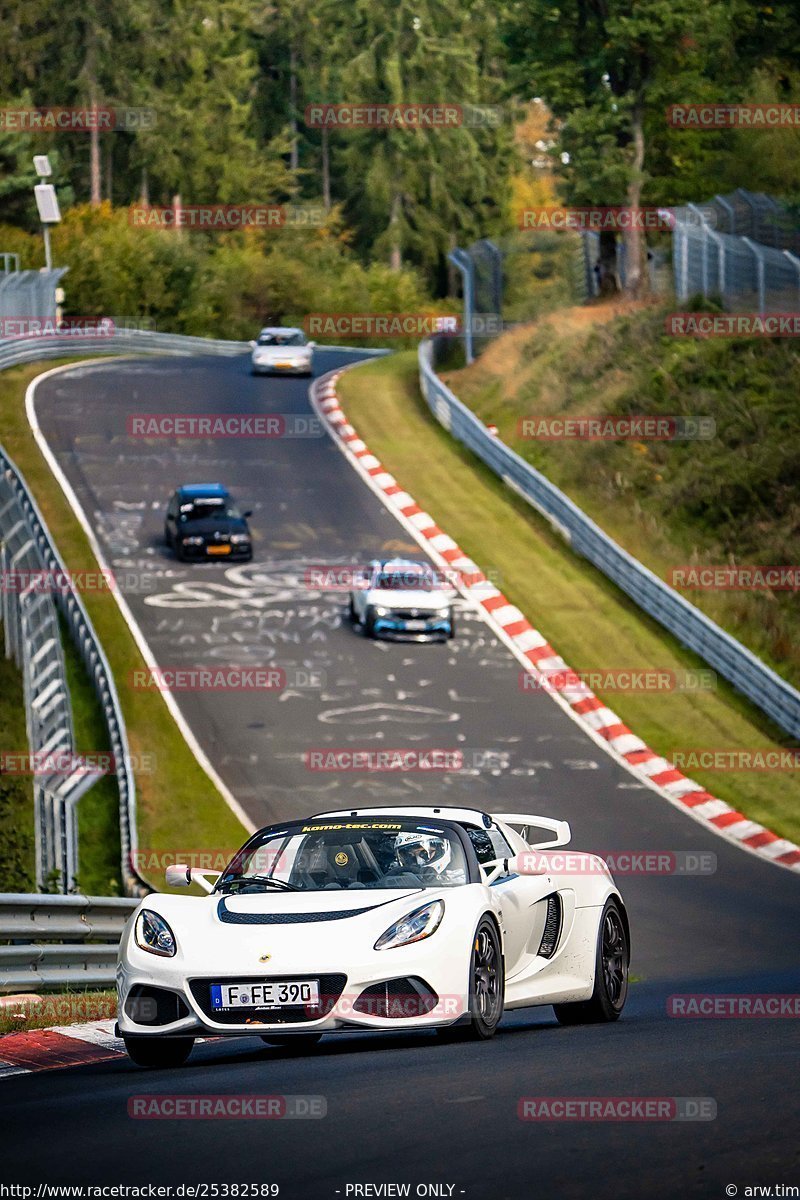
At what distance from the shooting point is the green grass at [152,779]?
22.2 m

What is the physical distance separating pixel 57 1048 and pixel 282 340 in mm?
46626

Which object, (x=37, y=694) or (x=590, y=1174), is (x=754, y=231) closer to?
(x=37, y=694)

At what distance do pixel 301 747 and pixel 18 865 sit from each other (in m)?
4.17

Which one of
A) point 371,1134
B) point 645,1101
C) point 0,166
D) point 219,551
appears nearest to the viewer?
point 371,1134

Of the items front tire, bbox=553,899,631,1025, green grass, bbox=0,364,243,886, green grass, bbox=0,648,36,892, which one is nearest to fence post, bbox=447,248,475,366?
green grass, bbox=0,364,243,886

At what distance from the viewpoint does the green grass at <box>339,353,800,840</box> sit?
25.8 m

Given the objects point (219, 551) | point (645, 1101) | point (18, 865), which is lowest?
point (18, 865)

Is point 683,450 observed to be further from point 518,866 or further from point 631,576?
point 518,866

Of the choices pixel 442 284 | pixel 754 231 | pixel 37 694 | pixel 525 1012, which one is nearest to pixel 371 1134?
pixel 525 1012

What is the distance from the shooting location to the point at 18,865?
80.2 ft

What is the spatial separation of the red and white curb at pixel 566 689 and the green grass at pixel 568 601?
269 millimetres

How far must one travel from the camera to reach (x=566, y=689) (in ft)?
Answer: 91.7

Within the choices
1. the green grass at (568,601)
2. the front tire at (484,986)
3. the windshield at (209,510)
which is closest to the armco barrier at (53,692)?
the windshield at (209,510)

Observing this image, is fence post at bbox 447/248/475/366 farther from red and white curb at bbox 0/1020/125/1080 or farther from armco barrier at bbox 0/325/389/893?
red and white curb at bbox 0/1020/125/1080
